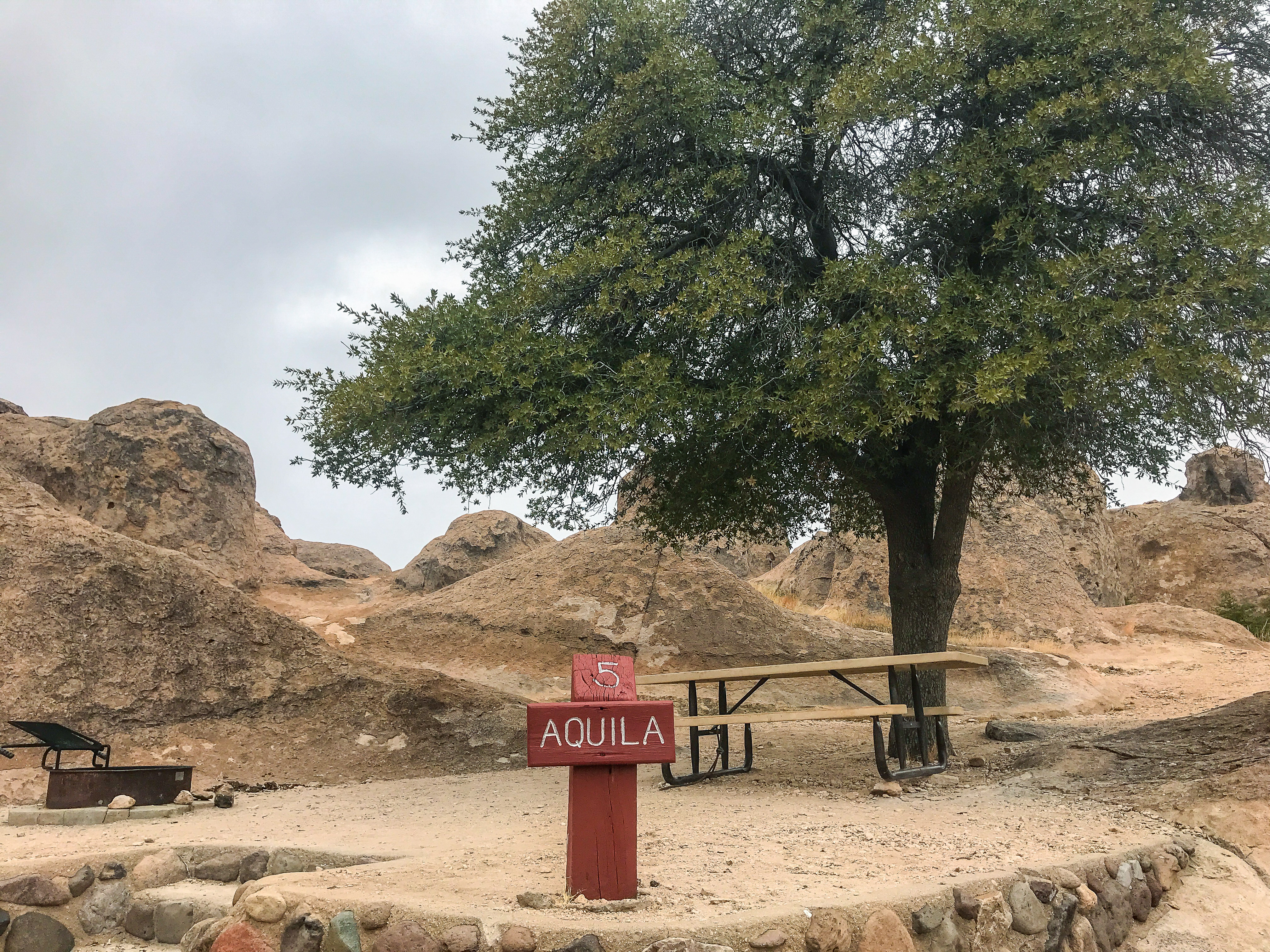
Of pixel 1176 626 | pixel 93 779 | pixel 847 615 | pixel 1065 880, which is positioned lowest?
pixel 1065 880

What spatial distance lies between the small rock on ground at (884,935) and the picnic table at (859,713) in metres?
2.72

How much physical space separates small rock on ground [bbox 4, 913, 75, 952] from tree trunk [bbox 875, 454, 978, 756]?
7129 millimetres

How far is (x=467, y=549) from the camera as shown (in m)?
21.3

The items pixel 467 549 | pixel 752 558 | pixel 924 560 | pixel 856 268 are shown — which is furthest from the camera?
pixel 752 558

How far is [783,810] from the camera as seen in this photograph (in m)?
6.52

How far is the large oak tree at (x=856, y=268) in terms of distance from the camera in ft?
25.5

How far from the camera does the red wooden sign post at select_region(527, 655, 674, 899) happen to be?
406 centimetres

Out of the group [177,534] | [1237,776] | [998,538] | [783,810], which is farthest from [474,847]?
[998,538]

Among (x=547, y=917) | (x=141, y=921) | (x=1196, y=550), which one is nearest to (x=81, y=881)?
(x=141, y=921)

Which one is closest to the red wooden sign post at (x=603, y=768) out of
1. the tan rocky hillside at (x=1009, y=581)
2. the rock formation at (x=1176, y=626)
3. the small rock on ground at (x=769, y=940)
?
the small rock on ground at (x=769, y=940)

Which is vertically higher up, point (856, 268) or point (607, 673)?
point (856, 268)

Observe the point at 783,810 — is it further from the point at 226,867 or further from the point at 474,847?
the point at 226,867

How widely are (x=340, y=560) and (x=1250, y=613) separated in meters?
22.4

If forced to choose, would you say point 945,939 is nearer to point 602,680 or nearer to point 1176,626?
point 602,680
